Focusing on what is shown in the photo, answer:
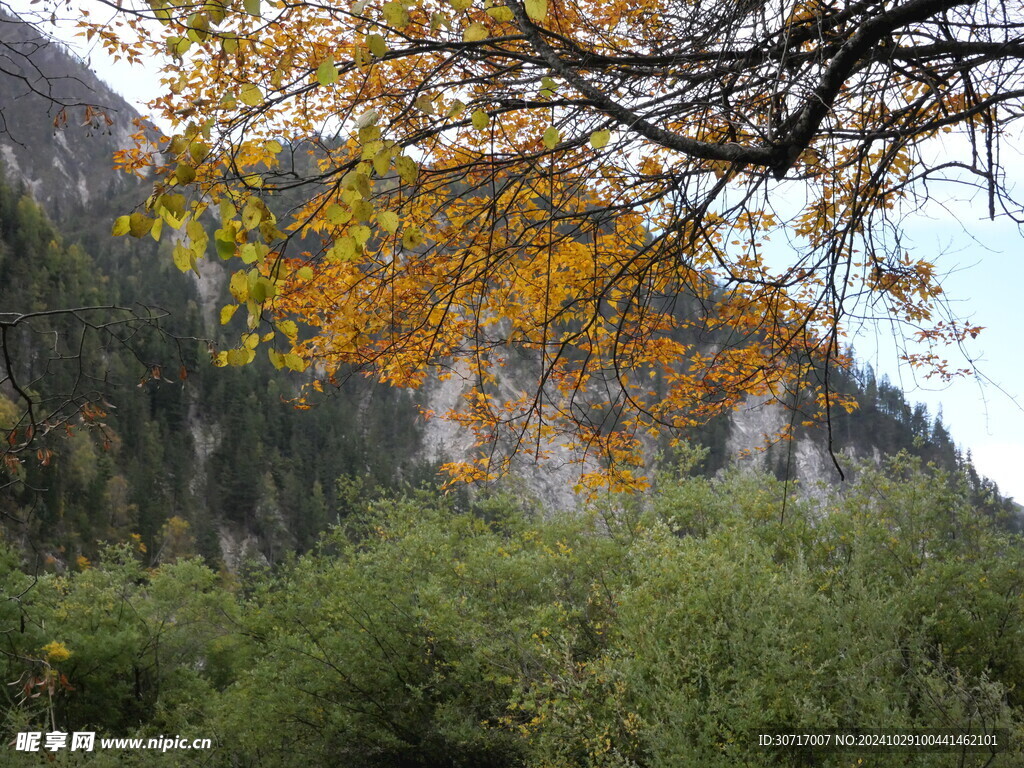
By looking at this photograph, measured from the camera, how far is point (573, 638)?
5934 millimetres

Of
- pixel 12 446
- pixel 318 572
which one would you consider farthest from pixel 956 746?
pixel 318 572

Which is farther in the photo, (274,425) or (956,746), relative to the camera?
(274,425)

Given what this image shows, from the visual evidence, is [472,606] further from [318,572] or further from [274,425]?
[274,425]

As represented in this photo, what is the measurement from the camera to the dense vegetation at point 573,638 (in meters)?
4.72

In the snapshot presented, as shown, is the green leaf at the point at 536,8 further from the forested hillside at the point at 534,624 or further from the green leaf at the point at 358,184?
the green leaf at the point at 358,184

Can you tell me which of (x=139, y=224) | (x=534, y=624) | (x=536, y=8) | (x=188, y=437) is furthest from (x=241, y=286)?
(x=188, y=437)

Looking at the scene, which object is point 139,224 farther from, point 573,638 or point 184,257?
point 573,638

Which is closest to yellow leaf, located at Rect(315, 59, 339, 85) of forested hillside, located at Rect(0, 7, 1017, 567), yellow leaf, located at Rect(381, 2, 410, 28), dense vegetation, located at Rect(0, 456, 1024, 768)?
yellow leaf, located at Rect(381, 2, 410, 28)

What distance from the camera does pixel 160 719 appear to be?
9.52 metres

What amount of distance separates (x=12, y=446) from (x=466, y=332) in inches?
136

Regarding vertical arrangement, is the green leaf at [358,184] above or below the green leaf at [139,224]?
above

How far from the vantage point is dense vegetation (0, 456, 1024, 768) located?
472 centimetres

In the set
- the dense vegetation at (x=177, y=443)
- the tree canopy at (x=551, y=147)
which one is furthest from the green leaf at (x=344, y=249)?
the dense vegetation at (x=177, y=443)

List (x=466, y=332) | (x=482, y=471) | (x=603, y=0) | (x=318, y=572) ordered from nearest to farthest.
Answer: (x=603, y=0)
(x=466, y=332)
(x=482, y=471)
(x=318, y=572)
